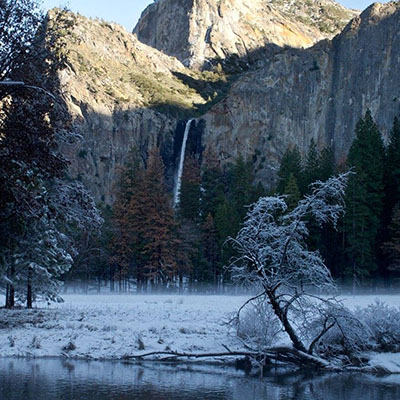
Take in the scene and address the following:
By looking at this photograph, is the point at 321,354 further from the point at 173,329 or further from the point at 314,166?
the point at 314,166

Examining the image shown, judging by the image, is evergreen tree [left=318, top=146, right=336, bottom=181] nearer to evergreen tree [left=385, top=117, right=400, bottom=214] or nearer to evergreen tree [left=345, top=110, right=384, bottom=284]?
evergreen tree [left=385, top=117, right=400, bottom=214]

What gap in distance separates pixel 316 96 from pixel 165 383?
3091 inches

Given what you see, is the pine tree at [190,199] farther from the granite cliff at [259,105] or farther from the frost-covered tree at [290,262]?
the frost-covered tree at [290,262]

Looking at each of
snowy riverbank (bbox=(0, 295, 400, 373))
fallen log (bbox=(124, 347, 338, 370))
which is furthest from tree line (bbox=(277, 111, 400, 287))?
fallen log (bbox=(124, 347, 338, 370))

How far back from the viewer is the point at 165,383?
36.9 ft

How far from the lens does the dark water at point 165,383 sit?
10203 millimetres

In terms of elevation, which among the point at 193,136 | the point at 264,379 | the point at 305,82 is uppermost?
the point at 305,82

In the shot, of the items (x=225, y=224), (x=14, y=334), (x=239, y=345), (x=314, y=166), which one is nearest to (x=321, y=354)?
(x=239, y=345)

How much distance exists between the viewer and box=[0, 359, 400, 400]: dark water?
10203 millimetres

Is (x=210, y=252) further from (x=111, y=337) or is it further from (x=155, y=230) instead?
(x=111, y=337)

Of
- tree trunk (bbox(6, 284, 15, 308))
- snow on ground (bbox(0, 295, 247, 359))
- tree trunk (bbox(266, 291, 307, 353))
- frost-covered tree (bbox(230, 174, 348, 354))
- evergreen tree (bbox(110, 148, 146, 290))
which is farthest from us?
evergreen tree (bbox(110, 148, 146, 290))

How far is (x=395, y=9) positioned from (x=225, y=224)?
1964 inches

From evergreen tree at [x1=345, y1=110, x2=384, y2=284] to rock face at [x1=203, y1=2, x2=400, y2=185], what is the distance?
32750 mm

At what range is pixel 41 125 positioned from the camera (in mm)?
15531
